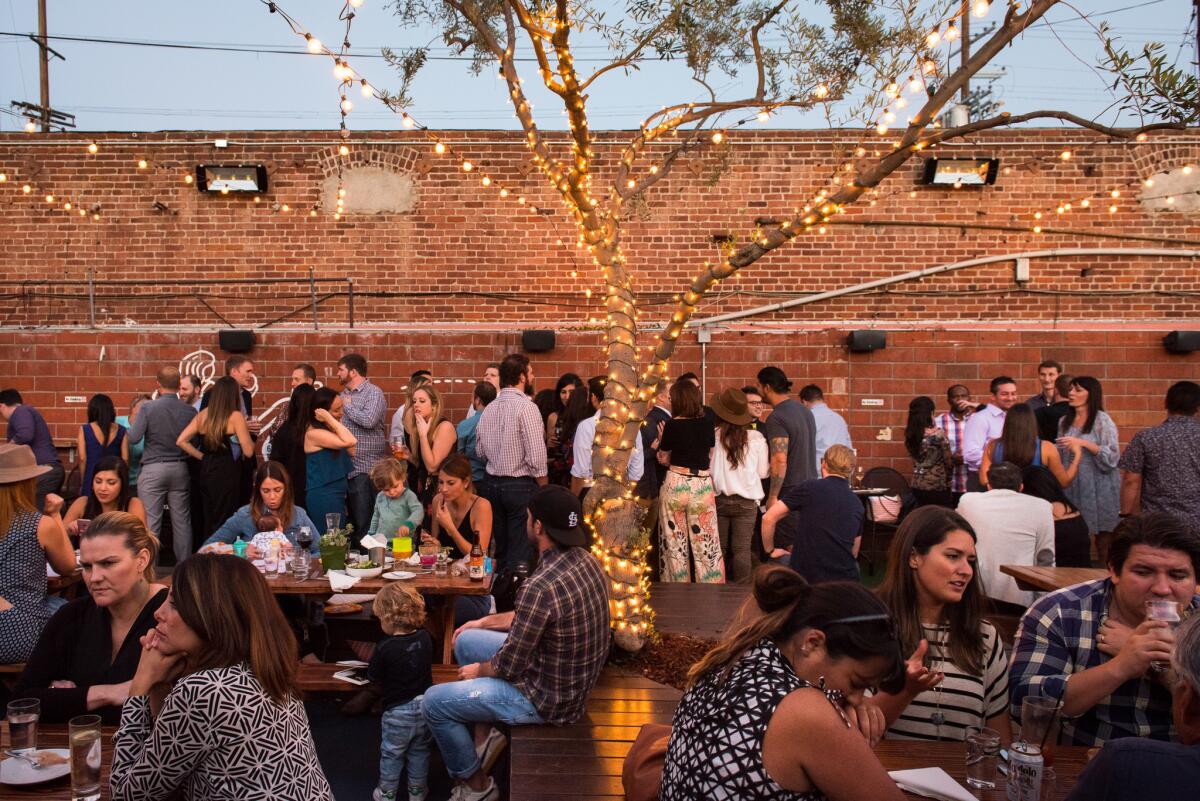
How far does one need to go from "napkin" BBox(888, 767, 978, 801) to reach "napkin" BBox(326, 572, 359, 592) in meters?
3.06

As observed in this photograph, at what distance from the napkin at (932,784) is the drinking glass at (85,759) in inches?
80.7

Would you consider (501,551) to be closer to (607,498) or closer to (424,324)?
(607,498)

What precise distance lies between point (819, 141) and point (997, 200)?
6.44ft

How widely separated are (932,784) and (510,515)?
4348 mm

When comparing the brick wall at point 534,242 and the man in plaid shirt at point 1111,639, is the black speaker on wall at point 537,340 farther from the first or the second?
the man in plaid shirt at point 1111,639

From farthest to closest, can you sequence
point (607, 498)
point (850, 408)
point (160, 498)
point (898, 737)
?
point (850, 408) < point (160, 498) < point (607, 498) < point (898, 737)

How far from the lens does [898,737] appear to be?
2.98 metres

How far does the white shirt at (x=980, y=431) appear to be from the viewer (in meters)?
7.50

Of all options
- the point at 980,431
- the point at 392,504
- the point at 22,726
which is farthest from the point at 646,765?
the point at 980,431

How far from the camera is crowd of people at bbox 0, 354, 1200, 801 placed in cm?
225

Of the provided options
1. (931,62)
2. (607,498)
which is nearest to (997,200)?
(931,62)

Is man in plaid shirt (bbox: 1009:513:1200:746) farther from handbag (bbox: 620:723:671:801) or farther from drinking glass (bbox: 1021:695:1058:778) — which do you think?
handbag (bbox: 620:723:671:801)

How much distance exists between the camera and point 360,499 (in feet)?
23.0

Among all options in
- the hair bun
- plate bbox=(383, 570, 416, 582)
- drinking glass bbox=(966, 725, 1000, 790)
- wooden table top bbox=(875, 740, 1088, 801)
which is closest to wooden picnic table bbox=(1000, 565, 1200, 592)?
wooden table top bbox=(875, 740, 1088, 801)
